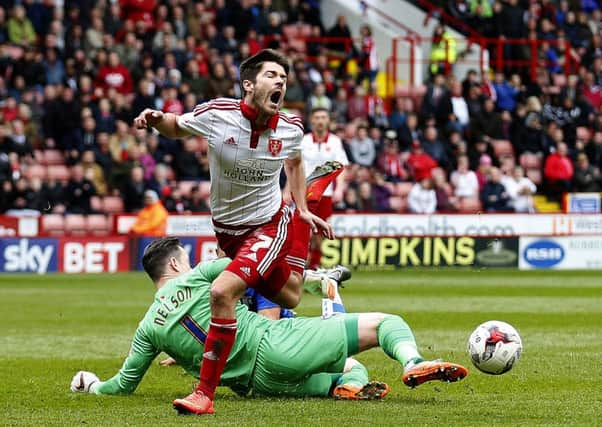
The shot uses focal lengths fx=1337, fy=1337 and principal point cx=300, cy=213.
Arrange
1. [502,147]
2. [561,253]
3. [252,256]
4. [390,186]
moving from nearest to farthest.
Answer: [252,256], [561,253], [390,186], [502,147]

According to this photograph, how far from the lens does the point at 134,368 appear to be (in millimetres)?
8617

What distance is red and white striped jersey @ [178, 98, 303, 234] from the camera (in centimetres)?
862

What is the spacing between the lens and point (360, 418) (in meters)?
7.69

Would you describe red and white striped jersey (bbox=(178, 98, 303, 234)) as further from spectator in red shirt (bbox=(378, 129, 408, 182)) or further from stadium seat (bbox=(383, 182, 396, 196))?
spectator in red shirt (bbox=(378, 129, 408, 182))

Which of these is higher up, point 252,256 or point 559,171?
point 252,256

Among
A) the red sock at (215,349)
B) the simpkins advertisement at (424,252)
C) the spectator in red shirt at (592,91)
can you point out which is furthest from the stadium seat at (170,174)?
the red sock at (215,349)

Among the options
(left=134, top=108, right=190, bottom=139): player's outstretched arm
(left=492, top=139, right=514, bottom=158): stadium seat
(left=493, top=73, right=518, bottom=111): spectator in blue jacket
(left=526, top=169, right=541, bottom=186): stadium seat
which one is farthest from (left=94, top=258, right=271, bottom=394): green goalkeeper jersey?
(left=493, top=73, right=518, bottom=111): spectator in blue jacket

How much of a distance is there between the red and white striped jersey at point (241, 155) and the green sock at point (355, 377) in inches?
45.4

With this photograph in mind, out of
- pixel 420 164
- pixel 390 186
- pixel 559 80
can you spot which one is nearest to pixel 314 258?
pixel 390 186

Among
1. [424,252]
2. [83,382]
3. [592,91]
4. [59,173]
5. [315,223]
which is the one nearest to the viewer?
[83,382]

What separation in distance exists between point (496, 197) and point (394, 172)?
2250 mm

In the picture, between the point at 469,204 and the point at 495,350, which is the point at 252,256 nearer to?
the point at 495,350

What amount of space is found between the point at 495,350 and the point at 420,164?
20.8 metres

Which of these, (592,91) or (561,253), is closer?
(561,253)
